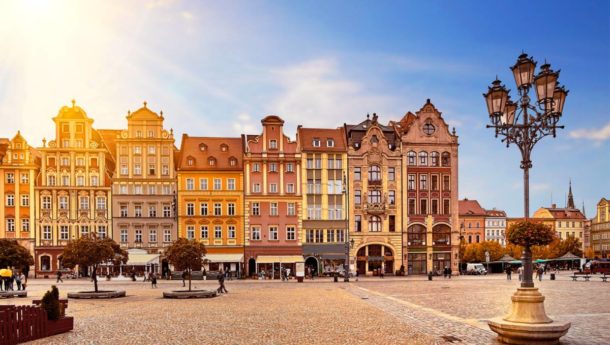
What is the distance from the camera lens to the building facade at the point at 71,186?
203 ft

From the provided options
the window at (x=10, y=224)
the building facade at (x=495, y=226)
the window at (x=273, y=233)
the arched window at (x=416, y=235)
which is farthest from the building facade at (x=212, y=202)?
the building facade at (x=495, y=226)

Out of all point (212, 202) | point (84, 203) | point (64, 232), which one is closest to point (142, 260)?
point (84, 203)

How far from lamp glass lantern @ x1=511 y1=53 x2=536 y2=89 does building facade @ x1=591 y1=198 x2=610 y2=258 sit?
125752 millimetres

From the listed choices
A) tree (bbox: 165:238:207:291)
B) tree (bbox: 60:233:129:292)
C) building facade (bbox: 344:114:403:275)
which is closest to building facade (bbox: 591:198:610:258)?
building facade (bbox: 344:114:403:275)

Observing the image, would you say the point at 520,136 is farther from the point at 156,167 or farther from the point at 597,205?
the point at 597,205

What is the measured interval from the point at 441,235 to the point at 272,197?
774 inches

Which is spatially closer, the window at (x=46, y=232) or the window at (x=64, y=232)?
the window at (x=46, y=232)

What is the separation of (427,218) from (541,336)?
169 feet

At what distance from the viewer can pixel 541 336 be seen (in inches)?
566

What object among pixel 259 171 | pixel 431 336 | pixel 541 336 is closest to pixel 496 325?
pixel 541 336

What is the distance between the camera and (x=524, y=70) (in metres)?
15.4

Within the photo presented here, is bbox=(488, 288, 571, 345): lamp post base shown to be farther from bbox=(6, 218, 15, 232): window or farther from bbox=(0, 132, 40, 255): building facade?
bbox=(6, 218, 15, 232): window

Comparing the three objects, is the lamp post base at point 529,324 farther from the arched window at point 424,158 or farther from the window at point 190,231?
the arched window at point 424,158

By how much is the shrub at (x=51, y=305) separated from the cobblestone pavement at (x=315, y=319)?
2.36ft
